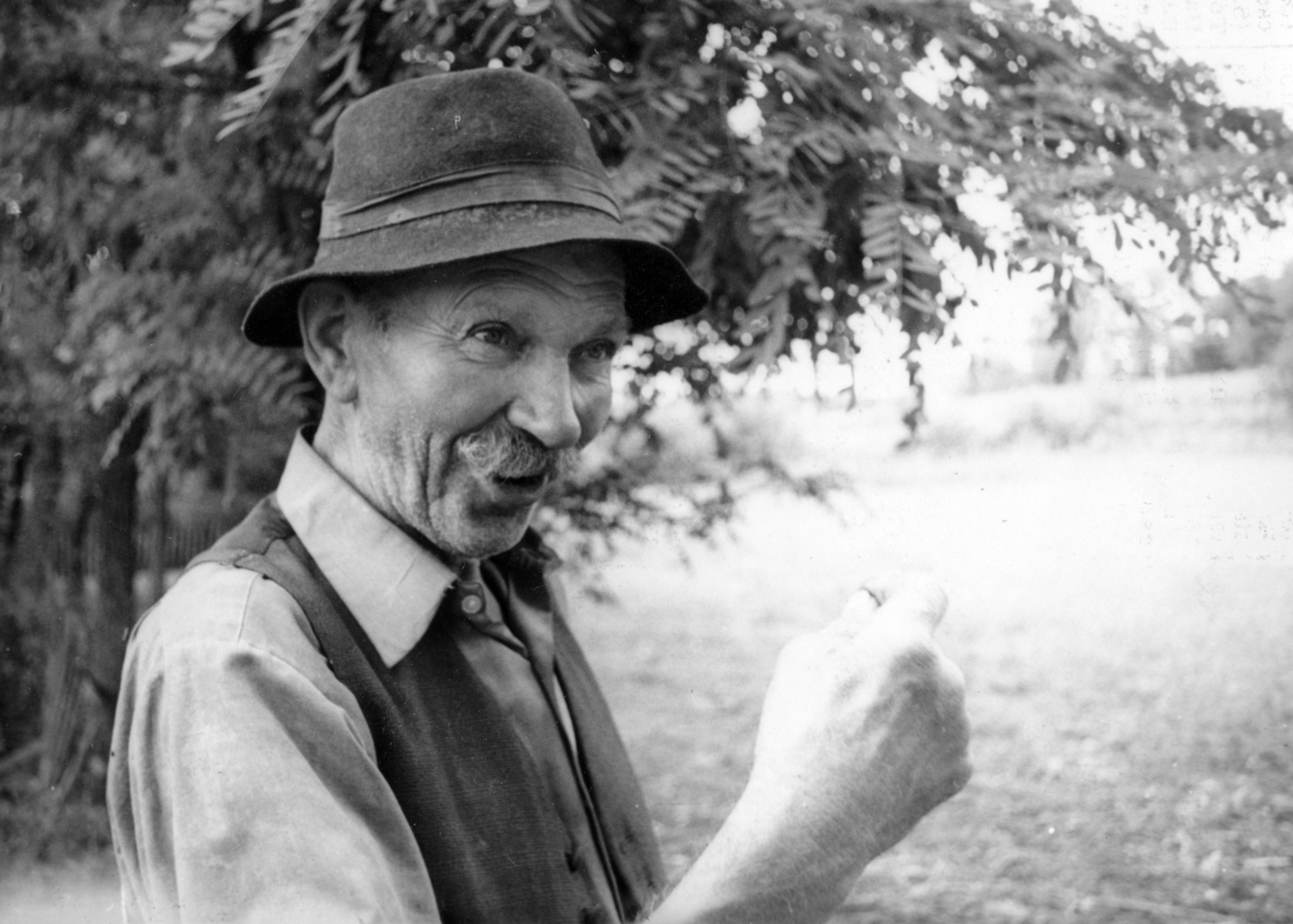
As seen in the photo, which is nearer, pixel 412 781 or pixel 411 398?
pixel 412 781

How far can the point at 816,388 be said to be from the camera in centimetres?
232

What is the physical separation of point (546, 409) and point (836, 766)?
0.61 metres

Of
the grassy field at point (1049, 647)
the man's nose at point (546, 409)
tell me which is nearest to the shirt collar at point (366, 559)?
the man's nose at point (546, 409)

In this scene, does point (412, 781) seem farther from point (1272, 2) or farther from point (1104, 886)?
point (1104, 886)

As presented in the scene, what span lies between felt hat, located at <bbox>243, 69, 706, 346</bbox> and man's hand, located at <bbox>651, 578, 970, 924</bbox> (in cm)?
64

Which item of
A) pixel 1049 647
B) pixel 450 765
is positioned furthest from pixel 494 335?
pixel 1049 647

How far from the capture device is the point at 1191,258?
2.02 metres

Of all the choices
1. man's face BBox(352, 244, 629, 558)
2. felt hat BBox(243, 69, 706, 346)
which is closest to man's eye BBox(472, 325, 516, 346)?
man's face BBox(352, 244, 629, 558)

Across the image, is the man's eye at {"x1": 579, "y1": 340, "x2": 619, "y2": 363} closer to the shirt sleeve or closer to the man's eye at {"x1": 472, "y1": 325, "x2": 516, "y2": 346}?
the man's eye at {"x1": 472, "y1": 325, "x2": 516, "y2": 346}

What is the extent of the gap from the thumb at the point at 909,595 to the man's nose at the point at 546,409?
1.49 feet

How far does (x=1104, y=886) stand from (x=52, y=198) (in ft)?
12.8

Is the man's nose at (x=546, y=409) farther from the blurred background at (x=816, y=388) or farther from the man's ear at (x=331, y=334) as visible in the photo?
the blurred background at (x=816, y=388)

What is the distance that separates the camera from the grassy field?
3.66 meters

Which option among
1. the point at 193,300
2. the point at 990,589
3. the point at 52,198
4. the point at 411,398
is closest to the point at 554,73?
the point at 411,398
